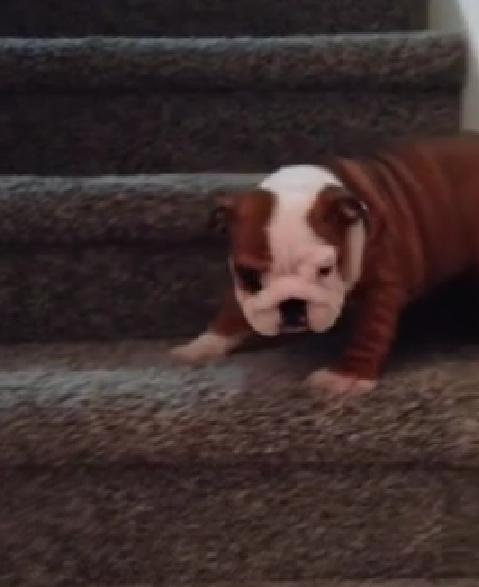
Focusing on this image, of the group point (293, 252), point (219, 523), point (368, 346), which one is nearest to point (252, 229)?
point (293, 252)

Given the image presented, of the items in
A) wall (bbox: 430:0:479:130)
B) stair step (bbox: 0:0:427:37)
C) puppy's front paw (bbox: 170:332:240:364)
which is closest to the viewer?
puppy's front paw (bbox: 170:332:240:364)

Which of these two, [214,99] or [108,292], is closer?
[108,292]

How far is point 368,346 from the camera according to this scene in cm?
111

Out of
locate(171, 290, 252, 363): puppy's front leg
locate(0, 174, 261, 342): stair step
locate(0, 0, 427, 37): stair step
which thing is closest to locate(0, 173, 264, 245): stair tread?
locate(0, 174, 261, 342): stair step

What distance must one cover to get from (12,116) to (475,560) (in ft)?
2.70

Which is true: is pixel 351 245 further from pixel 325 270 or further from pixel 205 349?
pixel 205 349

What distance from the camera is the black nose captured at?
3.47 ft

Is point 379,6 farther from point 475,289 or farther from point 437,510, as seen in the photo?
point 437,510

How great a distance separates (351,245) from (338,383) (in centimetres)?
13

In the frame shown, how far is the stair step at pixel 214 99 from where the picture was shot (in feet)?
4.81

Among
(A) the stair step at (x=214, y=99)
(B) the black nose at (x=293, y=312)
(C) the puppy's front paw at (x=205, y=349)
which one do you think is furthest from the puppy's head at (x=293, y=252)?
(A) the stair step at (x=214, y=99)


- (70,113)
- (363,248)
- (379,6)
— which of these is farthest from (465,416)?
(379,6)

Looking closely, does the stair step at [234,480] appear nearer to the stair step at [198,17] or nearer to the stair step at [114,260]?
the stair step at [114,260]

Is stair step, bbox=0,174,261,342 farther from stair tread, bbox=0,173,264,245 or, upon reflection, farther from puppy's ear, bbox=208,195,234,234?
puppy's ear, bbox=208,195,234,234
